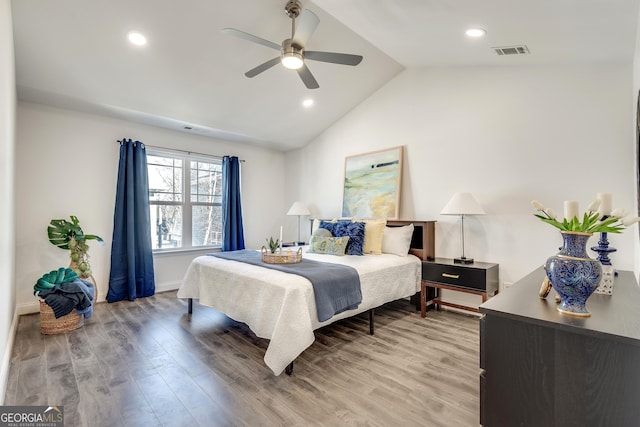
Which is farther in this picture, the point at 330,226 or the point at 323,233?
the point at 330,226

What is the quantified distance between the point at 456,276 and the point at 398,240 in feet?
2.59

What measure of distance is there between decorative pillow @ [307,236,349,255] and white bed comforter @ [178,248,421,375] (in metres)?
0.13

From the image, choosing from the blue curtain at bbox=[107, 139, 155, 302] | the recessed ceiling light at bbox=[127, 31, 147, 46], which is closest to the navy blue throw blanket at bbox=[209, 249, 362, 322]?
the blue curtain at bbox=[107, 139, 155, 302]

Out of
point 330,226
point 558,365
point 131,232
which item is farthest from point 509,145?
point 131,232

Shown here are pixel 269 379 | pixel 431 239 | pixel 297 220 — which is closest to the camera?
pixel 269 379

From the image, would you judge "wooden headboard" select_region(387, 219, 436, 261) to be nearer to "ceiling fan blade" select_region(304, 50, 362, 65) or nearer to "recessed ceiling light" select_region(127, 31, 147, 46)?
"ceiling fan blade" select_region(304, 50, 362, 65)

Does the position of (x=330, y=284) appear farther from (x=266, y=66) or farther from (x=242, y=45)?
(x=242, y=45)

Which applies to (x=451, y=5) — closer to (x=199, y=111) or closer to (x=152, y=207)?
(x=199, y=111)

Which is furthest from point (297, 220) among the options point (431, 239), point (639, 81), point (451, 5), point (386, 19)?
point (639, 81)

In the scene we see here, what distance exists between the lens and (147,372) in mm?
2299

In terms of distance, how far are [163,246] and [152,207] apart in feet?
2.05

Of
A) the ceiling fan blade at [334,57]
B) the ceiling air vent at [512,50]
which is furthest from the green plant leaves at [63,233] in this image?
the ceiling air vent at [512,50]

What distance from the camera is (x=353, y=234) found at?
3787 mm

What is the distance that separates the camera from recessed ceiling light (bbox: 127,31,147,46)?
2867mm
